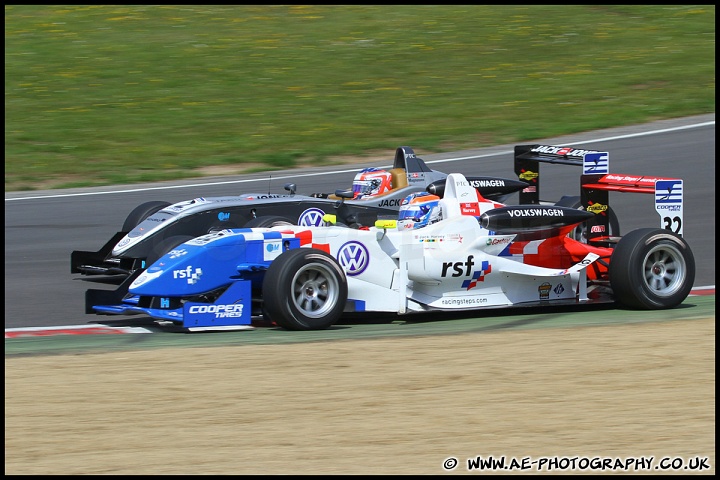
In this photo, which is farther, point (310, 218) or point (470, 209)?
point (310, 218)

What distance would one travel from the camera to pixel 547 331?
8844 millimetres

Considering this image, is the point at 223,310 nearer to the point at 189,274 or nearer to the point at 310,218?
the point at 189,274

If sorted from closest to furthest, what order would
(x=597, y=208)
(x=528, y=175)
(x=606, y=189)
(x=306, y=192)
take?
(x=606, y=189) < (x=597, y=208) < (x=528, y=175) < (x=306, y=192)

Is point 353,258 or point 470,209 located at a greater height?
point 470,209

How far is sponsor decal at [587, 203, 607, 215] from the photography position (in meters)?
10.5

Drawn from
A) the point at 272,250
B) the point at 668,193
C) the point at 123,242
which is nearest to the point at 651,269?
the point at 668,193

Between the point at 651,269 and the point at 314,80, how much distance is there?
14.8 m

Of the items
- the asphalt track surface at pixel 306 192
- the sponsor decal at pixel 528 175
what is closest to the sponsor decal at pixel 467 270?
the asphalt track surface at pixel 306 192

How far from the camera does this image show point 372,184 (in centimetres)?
1274

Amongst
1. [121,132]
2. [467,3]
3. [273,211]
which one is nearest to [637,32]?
[467,3]

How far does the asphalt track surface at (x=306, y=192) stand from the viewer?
986 cm

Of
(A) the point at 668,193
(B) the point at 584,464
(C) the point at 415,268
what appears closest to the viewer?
(B) the point at 584,464

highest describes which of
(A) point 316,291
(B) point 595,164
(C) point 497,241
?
(B) point 595,164

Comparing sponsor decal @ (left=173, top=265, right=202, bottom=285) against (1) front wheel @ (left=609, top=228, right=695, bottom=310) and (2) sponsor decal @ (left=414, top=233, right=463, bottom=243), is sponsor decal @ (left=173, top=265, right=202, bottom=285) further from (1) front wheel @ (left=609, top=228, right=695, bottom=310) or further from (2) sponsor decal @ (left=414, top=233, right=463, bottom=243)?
(1) front wheel @ (left=609, top=228, right=695, bottom=310)
